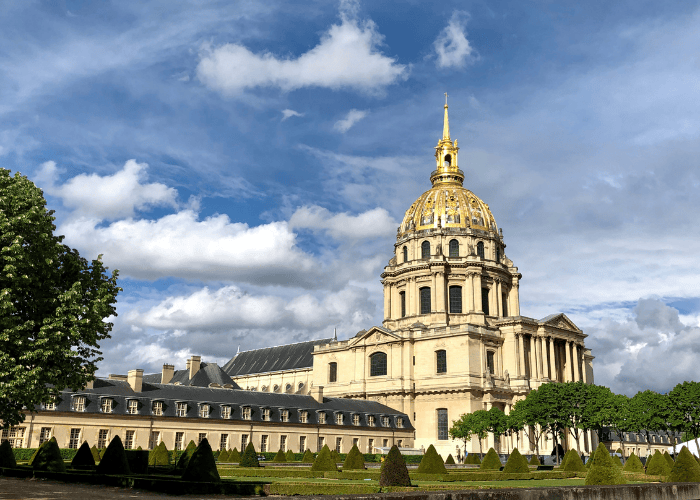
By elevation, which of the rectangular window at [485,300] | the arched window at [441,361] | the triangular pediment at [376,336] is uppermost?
the rectangular window at [485,300]

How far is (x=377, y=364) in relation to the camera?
269ft

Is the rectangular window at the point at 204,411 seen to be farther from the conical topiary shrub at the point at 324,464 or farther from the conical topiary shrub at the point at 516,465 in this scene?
the conical topiary shrub at the point at 516,465

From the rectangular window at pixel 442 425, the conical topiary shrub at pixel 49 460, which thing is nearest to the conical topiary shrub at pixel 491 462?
the rectangular window at pixel 442 425

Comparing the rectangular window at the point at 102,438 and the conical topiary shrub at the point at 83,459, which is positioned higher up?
the rectangular window at the point at 102,438

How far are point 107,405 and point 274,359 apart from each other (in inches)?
2159

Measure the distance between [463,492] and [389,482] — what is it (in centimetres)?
1301

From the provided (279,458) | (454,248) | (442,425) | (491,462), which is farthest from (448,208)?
(491,462)

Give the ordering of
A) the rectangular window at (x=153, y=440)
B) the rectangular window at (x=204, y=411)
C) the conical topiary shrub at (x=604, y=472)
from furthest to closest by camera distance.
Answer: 1. the rectangular window at (x=204, y=411)
2. the rectangular window at (x=153, y=440)
3. the conical topiary shrub at (x=604, y=472)

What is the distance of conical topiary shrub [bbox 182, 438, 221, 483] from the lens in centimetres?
2325

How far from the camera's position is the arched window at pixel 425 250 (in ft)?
286

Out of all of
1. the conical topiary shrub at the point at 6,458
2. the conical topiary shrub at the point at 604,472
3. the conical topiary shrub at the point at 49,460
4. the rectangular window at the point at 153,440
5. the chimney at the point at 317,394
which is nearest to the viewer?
the conical topiary shrub at the point at 604,472

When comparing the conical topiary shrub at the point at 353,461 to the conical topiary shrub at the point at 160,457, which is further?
the conical topiary shrub at the point at 353,461

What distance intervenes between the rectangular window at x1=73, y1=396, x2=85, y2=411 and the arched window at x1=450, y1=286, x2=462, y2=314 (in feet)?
152

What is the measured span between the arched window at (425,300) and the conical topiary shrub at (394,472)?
58.5 metres
